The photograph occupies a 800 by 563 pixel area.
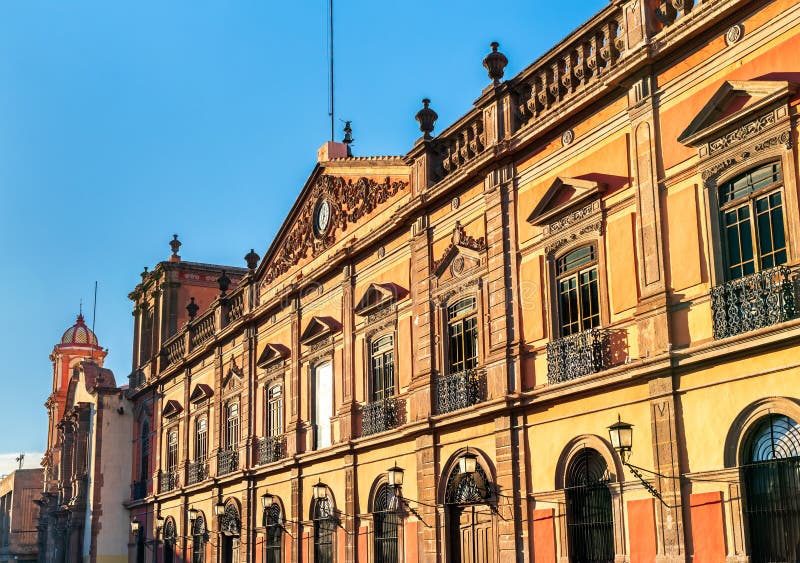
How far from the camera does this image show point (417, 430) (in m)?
A: 19.0

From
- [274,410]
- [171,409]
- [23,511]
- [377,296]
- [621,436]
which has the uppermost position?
[377,296]

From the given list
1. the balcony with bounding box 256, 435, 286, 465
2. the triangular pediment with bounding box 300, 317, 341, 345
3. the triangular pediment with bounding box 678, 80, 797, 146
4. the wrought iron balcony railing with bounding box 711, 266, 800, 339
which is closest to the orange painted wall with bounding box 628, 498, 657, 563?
the wrought iron balcony railing with bounding box 711, 266, 800, 339

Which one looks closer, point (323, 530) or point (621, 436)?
point (621, 436)

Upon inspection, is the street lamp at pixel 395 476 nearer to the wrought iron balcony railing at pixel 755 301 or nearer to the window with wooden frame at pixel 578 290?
the window with wooden frame at pixel 578 290

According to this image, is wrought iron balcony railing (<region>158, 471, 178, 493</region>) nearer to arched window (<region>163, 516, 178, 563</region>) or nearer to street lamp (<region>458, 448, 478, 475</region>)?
arched window (<region>163, 516, 178, 563</region>)

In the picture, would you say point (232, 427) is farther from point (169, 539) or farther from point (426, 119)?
point (426, 119)

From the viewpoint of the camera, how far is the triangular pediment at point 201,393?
100 ft

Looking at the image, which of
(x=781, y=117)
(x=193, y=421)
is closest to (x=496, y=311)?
(x=781, y=117)

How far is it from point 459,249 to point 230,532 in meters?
13.1

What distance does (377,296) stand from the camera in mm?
21375

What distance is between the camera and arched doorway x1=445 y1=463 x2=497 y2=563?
1711cm

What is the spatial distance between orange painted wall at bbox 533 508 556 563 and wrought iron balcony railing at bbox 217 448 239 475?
13.6 meters

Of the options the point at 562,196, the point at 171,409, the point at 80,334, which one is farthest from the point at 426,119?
the point at 80,334

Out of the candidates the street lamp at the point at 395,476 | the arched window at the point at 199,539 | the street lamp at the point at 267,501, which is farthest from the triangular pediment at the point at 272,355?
the street lamp at the point at 395,476
